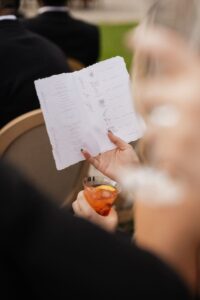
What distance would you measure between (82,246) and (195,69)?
24cm

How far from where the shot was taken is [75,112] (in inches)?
63.1

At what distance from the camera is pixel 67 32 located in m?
4.23

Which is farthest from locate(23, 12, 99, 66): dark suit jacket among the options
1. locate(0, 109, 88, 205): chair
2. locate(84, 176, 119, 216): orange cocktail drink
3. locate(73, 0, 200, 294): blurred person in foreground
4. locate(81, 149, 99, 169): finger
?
locate(73, 0, 200, 294): blurred person in foreground

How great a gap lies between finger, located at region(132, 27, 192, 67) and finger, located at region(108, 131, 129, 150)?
0.94 meters

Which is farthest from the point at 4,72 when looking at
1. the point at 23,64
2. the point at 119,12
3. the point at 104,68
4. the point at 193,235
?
the point at 119,12

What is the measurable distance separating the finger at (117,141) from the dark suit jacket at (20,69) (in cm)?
85

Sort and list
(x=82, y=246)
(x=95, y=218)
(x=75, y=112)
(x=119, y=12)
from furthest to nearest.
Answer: (x=119, y=12)
(x=75, y=112)
(x=95, y=218)
(x=82, y=246)

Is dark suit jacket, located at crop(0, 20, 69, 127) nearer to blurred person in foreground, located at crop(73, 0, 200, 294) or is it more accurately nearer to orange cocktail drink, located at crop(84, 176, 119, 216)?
orange cocktail drink, located at crop(84, 176, 119, 216)

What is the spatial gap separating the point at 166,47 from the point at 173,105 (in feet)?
0.22

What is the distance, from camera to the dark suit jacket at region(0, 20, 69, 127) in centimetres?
246

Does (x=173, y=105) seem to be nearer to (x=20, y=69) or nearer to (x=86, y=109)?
(x=86, y=109)

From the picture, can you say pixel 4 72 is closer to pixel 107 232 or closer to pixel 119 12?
pixel 107 232

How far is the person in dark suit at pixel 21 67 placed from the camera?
2461mm

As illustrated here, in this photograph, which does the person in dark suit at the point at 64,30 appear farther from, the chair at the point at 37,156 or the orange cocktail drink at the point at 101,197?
the orange cocktail drink at the point at 101,197
